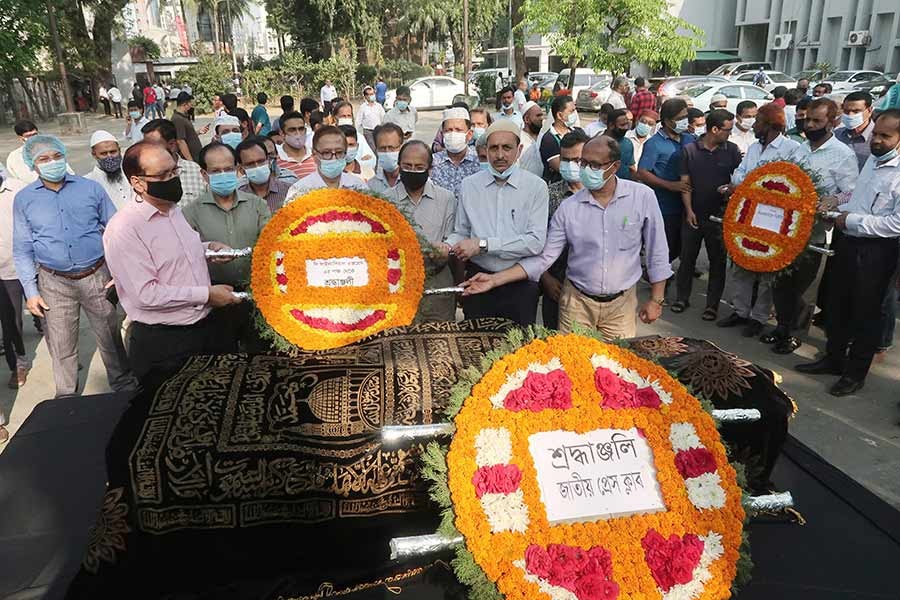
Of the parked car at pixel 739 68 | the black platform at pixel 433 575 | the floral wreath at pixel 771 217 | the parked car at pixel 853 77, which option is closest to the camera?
the black platform at pixel 433 575

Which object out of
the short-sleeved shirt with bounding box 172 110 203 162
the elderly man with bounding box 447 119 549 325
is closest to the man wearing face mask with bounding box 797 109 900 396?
the elderly man with bounding box 447 119 549 325

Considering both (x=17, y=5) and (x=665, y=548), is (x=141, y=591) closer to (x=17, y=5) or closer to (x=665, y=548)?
(x=665, y=548)

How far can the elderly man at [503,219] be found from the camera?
14.0ft

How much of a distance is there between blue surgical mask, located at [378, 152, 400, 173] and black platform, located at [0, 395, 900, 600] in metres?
2.88

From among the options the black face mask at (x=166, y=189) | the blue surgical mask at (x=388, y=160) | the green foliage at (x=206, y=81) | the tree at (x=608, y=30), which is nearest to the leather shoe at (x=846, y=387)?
the blue surgical mask at (x=388, y=160)

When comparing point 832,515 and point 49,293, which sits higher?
point 49,293

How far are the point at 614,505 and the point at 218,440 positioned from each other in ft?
5.52

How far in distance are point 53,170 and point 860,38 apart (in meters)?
36.7

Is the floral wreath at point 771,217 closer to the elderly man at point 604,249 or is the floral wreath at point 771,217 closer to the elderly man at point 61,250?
the elderly man at point 604,249

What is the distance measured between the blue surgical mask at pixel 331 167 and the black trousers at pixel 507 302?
1.41 meters

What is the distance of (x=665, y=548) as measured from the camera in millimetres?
2303

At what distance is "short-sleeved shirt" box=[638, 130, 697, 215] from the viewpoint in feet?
21.9

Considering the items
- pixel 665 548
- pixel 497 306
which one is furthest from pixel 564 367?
pixel 497 306

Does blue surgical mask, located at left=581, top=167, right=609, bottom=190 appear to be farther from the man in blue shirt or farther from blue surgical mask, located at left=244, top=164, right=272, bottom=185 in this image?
the man in blue shirt
